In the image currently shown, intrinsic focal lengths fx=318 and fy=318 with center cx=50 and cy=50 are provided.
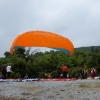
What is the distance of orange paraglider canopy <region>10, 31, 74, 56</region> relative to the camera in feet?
76.9

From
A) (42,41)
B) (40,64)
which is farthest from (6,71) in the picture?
(40,64)

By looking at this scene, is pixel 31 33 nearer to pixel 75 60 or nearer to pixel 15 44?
pixel 15 44

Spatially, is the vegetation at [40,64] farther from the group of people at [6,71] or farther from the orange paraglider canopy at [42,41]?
the orange paraglider canopy at [42,41]

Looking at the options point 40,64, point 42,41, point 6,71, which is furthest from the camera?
point 40,64

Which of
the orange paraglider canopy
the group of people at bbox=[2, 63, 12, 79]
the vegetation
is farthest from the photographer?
the vegetation

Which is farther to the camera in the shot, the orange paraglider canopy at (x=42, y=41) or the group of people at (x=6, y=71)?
the group of people at (x=6, y=71)

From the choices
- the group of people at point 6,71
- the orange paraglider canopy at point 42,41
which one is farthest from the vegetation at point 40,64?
the orange paraglider canopy at point 42,41

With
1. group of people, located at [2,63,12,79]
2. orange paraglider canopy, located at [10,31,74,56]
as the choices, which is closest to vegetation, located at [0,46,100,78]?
group of people, located at [2,63,12,79]

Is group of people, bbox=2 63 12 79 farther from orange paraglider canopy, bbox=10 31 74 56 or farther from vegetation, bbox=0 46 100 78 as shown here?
vegetation, bbox=0 46 100 78

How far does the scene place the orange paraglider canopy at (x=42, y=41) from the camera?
23.4 metres

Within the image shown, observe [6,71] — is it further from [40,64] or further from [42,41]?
[40,64]

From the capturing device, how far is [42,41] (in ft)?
77.8

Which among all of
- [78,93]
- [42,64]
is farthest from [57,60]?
[78,93]

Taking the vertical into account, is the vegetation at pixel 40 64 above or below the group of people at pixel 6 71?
above
